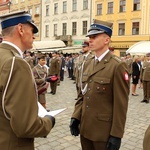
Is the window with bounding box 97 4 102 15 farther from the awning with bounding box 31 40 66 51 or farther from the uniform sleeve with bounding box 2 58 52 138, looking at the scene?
the uniform sleeve with bounding box 2 58 52 138

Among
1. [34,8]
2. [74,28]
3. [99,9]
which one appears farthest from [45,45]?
[34,8]

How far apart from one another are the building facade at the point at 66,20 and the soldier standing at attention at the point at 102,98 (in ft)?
98.9

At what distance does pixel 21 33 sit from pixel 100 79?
1.06m

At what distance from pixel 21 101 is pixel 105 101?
1147 millimetres

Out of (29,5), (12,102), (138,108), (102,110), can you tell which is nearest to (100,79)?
(102,110)

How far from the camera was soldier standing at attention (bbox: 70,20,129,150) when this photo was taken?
2.33 meters

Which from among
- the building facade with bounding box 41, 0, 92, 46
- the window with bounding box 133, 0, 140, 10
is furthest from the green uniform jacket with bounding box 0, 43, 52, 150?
the building facade with bounding box 41, 0, 92, 46

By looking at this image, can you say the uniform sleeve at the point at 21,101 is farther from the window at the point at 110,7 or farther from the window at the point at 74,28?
the window at the point at 74,28

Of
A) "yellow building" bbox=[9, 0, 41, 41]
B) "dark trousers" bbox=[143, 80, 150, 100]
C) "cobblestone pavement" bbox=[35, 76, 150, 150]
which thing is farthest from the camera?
"yellow building" bbox=[9, 0, 41, 41]

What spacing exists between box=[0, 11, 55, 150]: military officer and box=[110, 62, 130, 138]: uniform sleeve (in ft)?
2.75

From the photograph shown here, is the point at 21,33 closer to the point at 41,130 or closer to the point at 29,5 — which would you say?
the point at 41,130

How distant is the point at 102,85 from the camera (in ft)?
7.95

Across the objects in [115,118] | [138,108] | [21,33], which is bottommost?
[138,108]

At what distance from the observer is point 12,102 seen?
1.50 m
